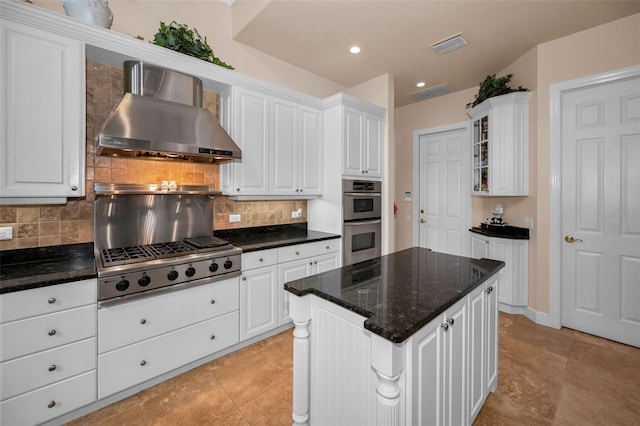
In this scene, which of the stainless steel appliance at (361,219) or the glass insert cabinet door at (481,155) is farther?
the glass insert cabinet door at (481,155)

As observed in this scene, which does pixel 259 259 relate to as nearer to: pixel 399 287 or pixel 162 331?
pixel 162 331

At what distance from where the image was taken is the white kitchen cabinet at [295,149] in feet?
9.66

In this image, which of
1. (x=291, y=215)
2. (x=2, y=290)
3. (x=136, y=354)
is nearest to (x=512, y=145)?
(x=291, y=215)

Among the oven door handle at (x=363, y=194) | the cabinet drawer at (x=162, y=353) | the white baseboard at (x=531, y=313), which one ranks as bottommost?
the white baseboard at (x=531, y=313)

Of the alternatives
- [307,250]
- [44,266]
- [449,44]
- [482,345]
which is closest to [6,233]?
[44,266]

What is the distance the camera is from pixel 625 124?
254cm

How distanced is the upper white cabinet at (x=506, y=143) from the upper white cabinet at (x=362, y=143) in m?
1.32

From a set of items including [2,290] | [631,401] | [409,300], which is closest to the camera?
[409,300]

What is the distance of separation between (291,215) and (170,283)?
175 cm

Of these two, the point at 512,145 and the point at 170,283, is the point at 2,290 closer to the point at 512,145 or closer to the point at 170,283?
the point at 170,283

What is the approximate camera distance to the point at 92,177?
7.06 feet

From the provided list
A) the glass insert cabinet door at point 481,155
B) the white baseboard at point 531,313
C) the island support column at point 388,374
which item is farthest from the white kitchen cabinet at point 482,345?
the glass insert cabinet door at point 481,155

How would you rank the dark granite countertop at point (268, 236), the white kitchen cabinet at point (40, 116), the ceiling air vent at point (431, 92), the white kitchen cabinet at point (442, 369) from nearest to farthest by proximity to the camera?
1. the white kitchen cabinet at point (442, 369)
2. the white kitchen cabinet at point (40, 116)
3. the dark granite countertop at point (268, 236)
4. the ceiling air vent at point (431, 92)

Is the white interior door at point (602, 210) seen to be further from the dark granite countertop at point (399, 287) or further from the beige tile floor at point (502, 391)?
the dark granite countertop at point (399, 287)
